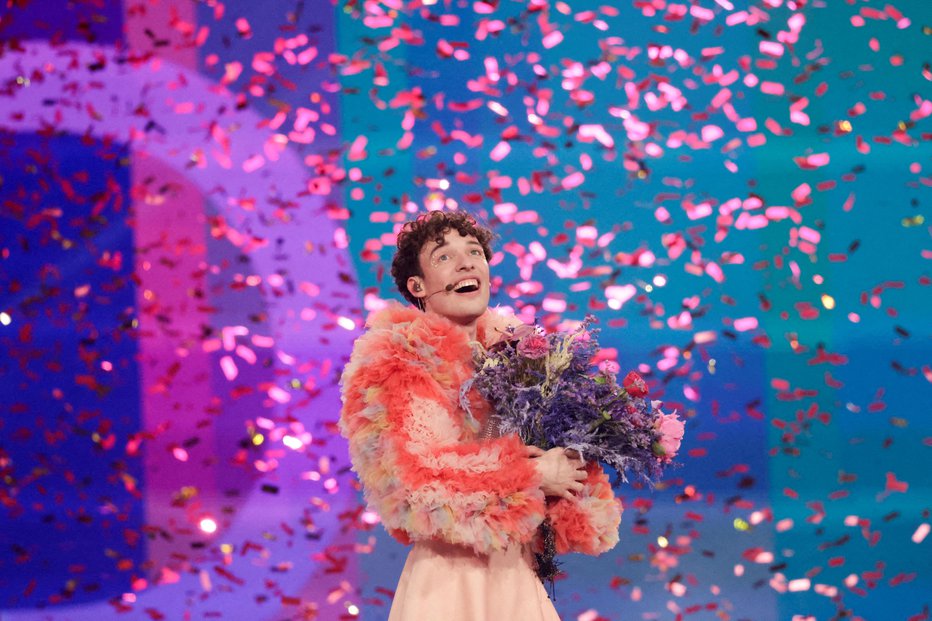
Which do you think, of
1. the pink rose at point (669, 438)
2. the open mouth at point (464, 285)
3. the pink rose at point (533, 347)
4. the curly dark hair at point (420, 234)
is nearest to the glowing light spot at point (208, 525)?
the curly dark hair at point (420, 234)

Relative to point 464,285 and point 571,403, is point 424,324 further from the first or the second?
point 571,403

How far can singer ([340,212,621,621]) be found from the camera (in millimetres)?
2422

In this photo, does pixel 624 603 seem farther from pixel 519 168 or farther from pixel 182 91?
pixel 182 91

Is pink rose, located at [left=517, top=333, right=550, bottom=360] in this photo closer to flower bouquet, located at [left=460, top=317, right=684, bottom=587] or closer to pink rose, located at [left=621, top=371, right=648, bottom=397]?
flower bouquet, located at [left=460, top=317, right=684, bottom=587]

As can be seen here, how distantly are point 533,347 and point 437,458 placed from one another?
0.38 metres

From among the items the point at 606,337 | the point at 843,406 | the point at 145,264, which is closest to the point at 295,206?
the point at 145,264

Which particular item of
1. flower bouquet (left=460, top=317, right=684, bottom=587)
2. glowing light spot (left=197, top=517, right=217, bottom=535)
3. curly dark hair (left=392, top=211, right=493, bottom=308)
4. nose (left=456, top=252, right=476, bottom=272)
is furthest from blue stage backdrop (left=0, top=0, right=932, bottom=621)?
flower bouquet (left=460, top=317, right=684, bottom=587)

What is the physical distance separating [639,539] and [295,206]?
225 centimetres

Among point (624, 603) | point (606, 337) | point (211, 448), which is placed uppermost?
point (606, 337)

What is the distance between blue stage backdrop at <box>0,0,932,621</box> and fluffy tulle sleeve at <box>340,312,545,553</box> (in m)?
1.90

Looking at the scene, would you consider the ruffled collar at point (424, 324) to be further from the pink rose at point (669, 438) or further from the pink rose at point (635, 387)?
the pink rose at point (669, 438)

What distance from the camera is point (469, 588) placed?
2510 millimetres

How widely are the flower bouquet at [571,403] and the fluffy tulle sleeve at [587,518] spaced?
51mm

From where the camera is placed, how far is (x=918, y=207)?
460 centimetres
